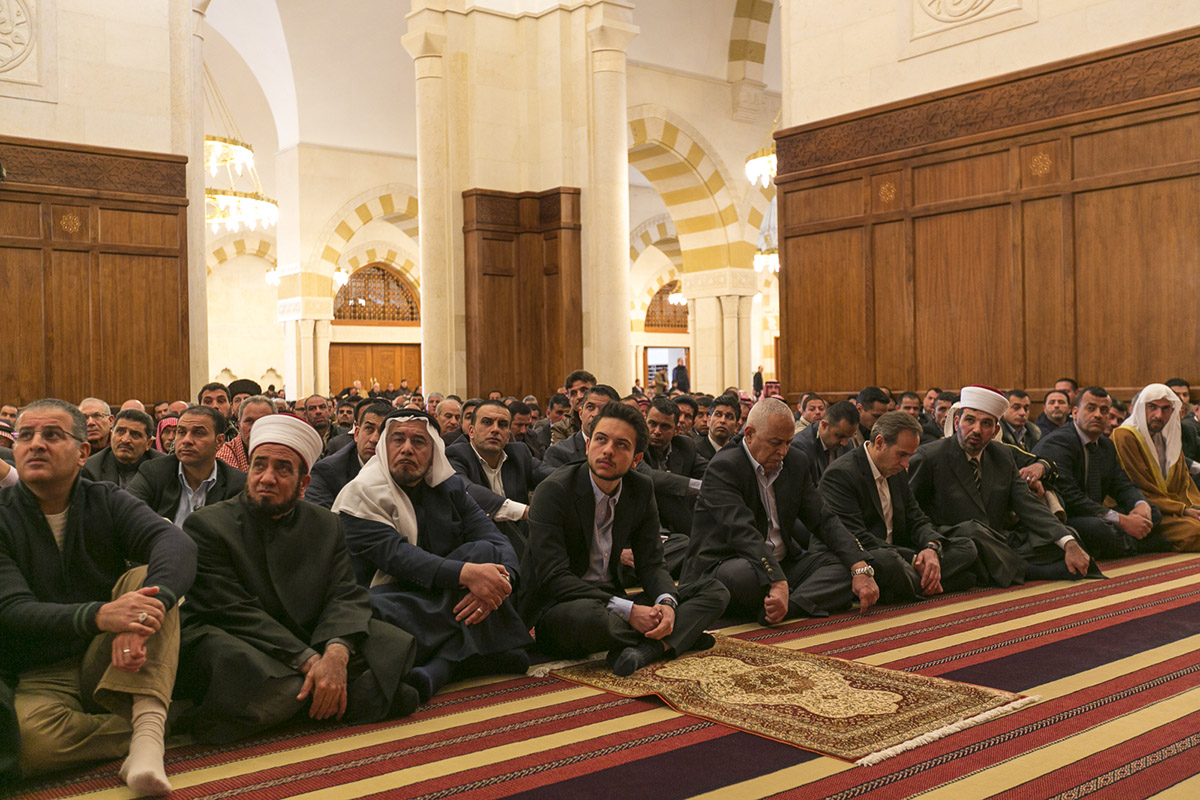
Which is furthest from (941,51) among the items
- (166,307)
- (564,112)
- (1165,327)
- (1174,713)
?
(166,307)

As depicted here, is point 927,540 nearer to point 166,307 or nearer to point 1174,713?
point 1174,713

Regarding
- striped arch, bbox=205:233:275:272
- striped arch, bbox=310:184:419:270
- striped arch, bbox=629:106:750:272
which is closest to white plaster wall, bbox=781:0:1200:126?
striped arch, bbox=629:106:750:272

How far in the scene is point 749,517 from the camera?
12.4 ft

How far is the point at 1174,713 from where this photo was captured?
260cm

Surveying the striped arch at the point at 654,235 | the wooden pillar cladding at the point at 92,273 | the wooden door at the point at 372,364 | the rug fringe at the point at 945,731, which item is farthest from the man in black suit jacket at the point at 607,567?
the striped arch at the point at 654,235

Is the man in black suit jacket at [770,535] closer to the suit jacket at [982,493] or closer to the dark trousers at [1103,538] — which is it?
the suit jacket at [982,493]

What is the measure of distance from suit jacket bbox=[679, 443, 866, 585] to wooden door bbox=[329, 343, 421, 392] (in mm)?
14825

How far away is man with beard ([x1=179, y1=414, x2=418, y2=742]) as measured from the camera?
2537mm

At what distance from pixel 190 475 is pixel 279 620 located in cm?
112

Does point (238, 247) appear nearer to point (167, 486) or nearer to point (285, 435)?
point (167, 486)

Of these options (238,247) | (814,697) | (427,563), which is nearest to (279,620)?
(427,563)

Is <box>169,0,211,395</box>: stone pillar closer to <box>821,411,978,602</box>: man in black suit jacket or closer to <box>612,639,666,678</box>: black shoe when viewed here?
<box>821,411,978,602</box>: man in black suit jacket

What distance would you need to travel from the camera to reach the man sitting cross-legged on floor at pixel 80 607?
7.50 ft

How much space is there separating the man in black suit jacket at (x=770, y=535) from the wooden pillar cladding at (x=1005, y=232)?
326 centimetres
